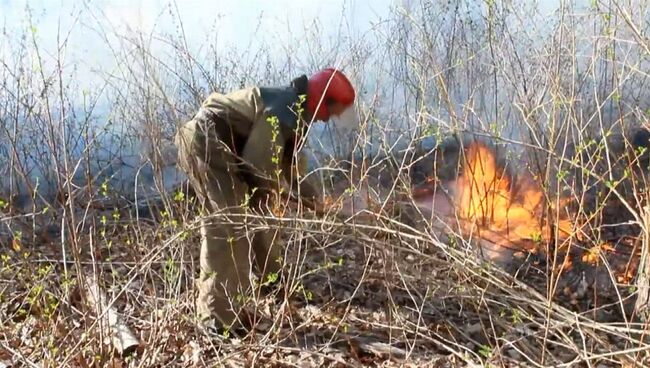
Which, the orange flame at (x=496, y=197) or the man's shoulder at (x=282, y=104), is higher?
the man's shoulder at (x=282, y=104)

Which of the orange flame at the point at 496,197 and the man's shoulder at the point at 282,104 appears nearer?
the man's shoulder at the point at 282,104

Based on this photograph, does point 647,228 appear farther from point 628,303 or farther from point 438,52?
point 438,52

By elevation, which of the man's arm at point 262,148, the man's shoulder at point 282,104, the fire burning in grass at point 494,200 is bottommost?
the fire burning in grass at point 494,200

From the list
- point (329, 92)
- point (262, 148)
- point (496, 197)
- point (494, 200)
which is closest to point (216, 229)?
point (262, 148)

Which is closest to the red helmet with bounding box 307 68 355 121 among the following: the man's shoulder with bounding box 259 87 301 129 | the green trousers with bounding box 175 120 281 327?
the man's shoulder with bounding box 259 87 301 129

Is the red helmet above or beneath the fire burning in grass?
above

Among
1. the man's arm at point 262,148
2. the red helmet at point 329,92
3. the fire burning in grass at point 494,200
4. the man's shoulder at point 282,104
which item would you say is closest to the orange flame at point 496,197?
the fire burning in grass at point 494,200

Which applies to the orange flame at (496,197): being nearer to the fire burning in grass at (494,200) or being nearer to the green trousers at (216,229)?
the fire burning in grass at (494,200)

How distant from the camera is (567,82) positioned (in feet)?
17.4

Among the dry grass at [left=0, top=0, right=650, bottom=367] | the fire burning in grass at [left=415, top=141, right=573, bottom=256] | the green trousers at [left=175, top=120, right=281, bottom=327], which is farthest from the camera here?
the fire burning in grass at [left=415, top=141, right=573, bottom=256]

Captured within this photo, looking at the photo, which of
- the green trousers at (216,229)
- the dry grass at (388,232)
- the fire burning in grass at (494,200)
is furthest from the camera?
the fire burning in grass at (494,200)

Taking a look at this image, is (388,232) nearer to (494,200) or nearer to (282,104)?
(282,104)

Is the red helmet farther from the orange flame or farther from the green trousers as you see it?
the orange flame

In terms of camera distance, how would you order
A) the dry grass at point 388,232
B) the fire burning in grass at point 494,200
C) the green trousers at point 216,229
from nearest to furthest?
the dry grass at point 388,232 → the green trousers at point 216,229 → the fire burning in grass at point 494,200
